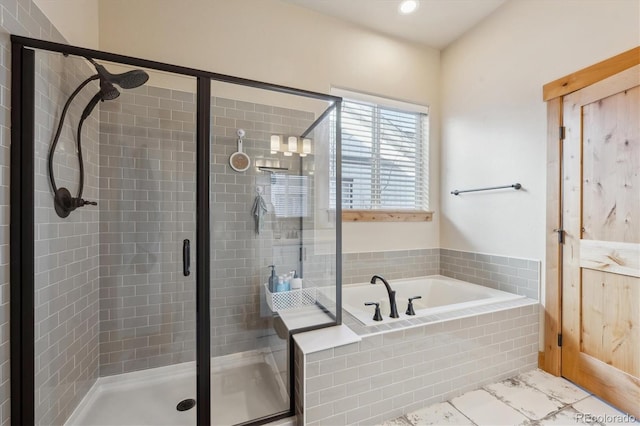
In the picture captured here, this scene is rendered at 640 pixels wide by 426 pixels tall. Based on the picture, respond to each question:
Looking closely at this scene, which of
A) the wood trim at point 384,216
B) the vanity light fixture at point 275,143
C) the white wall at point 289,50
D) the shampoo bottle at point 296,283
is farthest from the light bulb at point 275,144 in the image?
the shampoo bottle at point 296,283

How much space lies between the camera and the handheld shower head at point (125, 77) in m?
1.48

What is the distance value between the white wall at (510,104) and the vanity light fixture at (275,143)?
1796 mm

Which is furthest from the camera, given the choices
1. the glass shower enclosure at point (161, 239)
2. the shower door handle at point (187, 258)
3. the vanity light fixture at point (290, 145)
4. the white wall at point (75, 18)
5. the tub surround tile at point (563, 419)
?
the vanity light fixture at point (290, 145)

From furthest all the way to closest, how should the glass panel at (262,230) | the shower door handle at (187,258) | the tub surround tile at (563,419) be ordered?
the glass panel at (262,230)
the shower door handle at (187,258)
the tub surround tile at (563,419)

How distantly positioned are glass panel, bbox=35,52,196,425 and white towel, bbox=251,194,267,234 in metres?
0.48

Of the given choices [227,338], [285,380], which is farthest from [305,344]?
[227,338]

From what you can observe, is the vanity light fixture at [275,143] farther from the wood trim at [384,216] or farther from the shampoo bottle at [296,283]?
the shampoo bottle at [296,283]

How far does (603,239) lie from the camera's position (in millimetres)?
1729

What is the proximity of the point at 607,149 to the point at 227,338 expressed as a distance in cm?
281

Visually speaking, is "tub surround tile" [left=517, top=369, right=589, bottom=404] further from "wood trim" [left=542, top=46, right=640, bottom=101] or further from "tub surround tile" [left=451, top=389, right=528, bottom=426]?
"wood trim" [left=542, top=46, right=640, bottom=101]

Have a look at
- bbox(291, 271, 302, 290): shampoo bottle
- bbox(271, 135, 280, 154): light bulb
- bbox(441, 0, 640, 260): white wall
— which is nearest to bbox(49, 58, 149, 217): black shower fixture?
bbox(271, 135, 280, 154): light bulb

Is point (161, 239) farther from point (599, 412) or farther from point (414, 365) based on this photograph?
point (599, 412)

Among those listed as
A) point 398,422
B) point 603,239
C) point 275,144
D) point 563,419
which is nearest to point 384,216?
point 275,144

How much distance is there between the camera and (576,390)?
1.81 m
